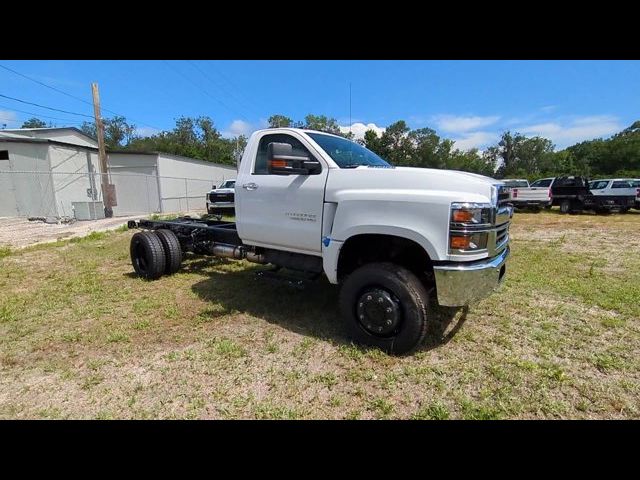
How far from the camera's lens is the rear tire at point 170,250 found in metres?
5.57

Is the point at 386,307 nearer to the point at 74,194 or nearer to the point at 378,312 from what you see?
the point at 378,312

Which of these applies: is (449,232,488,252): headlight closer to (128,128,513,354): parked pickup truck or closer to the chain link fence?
(128,128,513,354): parked pickup truck

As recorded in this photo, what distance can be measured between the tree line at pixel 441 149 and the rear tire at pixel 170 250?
34.6 m

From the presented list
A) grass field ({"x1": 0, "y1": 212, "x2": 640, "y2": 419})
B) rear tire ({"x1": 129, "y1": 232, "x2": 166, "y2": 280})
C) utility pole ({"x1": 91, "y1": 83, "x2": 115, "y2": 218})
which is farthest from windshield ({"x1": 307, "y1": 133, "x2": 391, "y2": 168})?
utility pole ({"x1": 91, "y1": 83, "x2": 115, "y2": 218})

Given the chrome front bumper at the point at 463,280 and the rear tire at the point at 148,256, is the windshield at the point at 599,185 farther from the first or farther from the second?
the rear tire at the point at 148,256

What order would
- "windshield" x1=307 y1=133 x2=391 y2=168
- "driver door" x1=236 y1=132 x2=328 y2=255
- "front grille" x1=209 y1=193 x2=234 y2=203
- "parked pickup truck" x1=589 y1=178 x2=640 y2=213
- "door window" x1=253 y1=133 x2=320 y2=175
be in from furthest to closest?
"parked pickup truck" x1=589 y1=178 x2=640 y2=213 → "front grille" x1=209 y1=193 x2=234 y2=203 → "door window" x1=253 y1=133 x2=320 y2=175 → "windshield" x1=307 y1=133 x2=391 y2=168 → "driver door" x1=236 y1=132 x2=328 y2=255

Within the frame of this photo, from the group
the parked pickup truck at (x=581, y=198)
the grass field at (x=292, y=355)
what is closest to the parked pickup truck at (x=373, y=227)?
the grass field at (x=292, y=355)

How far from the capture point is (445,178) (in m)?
2.88

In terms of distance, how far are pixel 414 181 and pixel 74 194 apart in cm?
2061

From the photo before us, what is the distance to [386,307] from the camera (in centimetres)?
303

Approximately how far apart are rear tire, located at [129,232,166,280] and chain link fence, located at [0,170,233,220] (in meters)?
12.5

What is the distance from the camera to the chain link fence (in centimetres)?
1662

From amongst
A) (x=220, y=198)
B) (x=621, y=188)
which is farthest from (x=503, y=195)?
(x=621, y=188)
